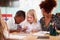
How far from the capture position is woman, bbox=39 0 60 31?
Result: 1.53 meters

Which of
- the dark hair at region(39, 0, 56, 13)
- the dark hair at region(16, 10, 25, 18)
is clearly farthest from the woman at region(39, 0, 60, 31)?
the dark hair at region(16, 10, 25, 18)

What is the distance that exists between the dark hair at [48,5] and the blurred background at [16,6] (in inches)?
1.4

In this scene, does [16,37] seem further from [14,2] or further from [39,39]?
[14,2]

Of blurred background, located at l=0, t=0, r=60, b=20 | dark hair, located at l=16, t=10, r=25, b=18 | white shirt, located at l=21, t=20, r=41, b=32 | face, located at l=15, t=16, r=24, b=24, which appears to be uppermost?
blurred background, located at l=0, t=0, r=60, b=20

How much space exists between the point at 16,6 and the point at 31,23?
0.70ft

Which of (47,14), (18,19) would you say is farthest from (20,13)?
(47,14)

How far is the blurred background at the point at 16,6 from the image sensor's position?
1542mm

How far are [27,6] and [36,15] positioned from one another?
0.12 metres

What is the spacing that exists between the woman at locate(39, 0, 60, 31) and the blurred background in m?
0.04

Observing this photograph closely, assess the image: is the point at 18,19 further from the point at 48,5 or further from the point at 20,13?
the point at 48,5

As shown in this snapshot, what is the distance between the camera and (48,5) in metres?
1.54

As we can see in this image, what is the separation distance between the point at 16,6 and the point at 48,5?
0.98 ft

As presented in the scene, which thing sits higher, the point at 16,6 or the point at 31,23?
the point at 16,6

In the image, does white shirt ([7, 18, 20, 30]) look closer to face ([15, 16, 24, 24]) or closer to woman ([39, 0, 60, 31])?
face ([15, 16, 24, 24])
